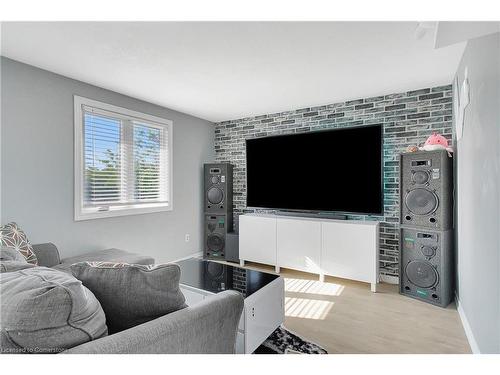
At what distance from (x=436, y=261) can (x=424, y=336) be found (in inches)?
33.7

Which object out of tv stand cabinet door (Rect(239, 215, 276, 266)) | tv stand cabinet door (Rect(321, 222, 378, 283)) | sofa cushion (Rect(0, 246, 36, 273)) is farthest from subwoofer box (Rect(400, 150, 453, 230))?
sofa cushion (Rect(0, 246, 36, 273))

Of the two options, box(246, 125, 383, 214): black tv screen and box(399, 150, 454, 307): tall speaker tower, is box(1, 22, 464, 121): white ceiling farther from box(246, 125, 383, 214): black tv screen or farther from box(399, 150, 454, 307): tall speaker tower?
box(399, 150, 454, 307): tall speaker tower

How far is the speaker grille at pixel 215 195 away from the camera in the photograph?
174 inches

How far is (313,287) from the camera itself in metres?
3.24

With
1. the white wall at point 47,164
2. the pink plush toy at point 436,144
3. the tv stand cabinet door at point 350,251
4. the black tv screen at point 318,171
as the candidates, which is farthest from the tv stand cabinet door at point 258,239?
the pink plush toy at point 436,144

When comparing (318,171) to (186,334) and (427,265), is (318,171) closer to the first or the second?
(427,265)

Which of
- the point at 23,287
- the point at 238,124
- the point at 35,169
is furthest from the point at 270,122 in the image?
the point at 23,287

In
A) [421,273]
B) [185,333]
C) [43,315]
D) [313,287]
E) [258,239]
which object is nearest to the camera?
[43,315]

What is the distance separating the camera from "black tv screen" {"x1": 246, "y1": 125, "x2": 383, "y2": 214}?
3342 millimetres

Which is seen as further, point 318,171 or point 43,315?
point 318,171

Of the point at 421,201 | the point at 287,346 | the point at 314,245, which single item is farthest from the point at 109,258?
the point at 421,201

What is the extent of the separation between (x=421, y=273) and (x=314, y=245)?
3.78 ft

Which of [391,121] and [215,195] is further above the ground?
[391,121]

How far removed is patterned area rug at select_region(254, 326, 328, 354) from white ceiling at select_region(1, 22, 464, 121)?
2257 millimetres
